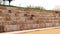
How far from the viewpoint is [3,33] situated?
9.61 feet

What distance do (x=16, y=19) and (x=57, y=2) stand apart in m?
2.58

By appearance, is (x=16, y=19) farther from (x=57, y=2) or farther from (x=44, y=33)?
(x=57, y=2)

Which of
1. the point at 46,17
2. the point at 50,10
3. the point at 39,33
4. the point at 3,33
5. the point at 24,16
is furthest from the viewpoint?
the point at 50,10

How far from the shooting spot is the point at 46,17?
468 centimetres

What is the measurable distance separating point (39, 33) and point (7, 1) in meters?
2.12

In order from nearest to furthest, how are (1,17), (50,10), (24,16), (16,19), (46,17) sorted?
(1,17) → (16,19) → (24,16) → (46,17) → (50,10)

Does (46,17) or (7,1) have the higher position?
(7,1)

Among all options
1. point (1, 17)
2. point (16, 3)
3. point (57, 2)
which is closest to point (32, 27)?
point (1, 17)

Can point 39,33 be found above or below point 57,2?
below

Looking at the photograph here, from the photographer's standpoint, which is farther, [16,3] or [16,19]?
[16,3]

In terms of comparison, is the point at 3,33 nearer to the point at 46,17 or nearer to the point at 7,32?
the point at 7,32

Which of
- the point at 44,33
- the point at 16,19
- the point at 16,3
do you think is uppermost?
the point at 16,3

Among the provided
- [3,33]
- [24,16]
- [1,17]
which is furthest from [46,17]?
[3,33]

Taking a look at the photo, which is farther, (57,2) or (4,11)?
(57,2)
